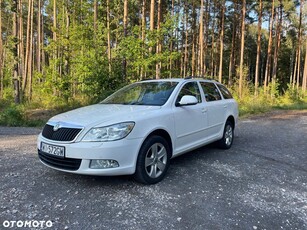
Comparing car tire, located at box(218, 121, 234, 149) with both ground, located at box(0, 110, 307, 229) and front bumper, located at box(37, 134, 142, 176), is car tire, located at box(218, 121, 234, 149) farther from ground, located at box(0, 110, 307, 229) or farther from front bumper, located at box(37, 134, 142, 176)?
front bumper, located at box(37, 134, 142, 176)

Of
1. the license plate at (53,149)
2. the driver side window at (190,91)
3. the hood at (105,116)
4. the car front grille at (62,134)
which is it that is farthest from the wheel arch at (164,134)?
the license plate at (53,149)

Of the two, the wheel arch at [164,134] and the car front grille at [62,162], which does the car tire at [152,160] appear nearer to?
the wheel arch at [164,134]

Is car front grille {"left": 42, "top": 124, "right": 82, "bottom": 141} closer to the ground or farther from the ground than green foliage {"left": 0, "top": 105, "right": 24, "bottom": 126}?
farther from the ground

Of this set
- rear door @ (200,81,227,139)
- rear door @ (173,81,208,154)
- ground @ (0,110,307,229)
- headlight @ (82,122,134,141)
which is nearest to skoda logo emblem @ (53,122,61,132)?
headlight @ (82,122,134,141)

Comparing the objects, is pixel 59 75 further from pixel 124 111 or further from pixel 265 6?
pixel 265 6

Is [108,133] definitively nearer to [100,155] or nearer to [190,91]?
[100,155]

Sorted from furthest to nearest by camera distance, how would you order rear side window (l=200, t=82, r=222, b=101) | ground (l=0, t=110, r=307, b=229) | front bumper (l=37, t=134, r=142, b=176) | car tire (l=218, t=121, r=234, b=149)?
car tire (l=218, t=121, r=234, b=149) → rear side window (l=200, t=82, r=222, b=101) → front bumper (l=37, t=134, r=142, b=176) → ground (l=0, t=110, r=307, b=229)

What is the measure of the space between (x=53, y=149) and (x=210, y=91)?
348cm

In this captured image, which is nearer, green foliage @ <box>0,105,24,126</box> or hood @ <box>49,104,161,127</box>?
hood @ <box>49,104,161,127</box>

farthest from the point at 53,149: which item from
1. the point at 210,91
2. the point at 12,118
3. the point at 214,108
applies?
the point at 12,118

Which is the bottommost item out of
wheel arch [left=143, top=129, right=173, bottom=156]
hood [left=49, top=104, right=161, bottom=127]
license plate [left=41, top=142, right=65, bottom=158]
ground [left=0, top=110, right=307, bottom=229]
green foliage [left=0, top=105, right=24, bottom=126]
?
ground [left=0, top=110, right=307, bottom=229]

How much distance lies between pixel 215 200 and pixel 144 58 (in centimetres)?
884

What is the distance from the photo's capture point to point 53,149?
3.40m

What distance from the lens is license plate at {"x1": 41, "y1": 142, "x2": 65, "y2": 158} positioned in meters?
3.30
